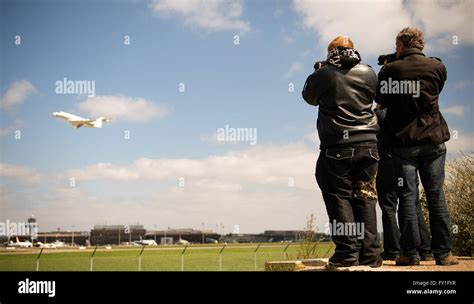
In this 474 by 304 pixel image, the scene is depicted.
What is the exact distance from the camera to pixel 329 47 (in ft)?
16.1

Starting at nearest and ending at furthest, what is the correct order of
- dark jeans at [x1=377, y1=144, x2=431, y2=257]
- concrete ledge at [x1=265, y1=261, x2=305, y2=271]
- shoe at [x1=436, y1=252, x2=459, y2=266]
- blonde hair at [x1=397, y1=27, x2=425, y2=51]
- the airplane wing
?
shoe at [x1=436, y1=252, x2=459, y2=266], blonde hair at [x1=397, y1=27, x2=425, y2=51], dark jeans at [x1=377, y1=144, x2=431, y2=257], concrete ledge at [x1=265, y1=261, x2=305, y2=271], the airplane wing

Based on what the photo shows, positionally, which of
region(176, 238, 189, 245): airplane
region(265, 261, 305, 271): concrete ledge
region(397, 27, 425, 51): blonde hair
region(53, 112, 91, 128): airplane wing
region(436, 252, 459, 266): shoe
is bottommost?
region(176, 238, 189, 245): airplane

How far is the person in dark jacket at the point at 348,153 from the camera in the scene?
15.0ft

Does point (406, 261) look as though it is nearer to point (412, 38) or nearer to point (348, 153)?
point (348, 153)

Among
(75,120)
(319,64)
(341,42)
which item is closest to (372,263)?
(319,64)

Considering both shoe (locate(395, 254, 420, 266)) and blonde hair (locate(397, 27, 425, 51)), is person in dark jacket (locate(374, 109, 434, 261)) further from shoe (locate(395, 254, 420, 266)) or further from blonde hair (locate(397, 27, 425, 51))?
blonde hair (locate(397, 27, 425, 51))

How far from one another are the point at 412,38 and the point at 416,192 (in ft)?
5.60

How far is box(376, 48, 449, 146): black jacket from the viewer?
498 centimetres

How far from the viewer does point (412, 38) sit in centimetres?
526

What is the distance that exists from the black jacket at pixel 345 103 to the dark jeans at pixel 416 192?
2.02 feet

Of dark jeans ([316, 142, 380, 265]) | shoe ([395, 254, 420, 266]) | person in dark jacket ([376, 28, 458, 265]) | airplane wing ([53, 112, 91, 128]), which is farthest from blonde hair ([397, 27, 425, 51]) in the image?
airplane wing ([53, 112, 91, 128])

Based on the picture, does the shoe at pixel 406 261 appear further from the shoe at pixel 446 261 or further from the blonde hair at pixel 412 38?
the blonde hair at pixel 412 38

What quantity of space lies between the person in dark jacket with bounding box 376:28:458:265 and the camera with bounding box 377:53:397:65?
1.06ft
